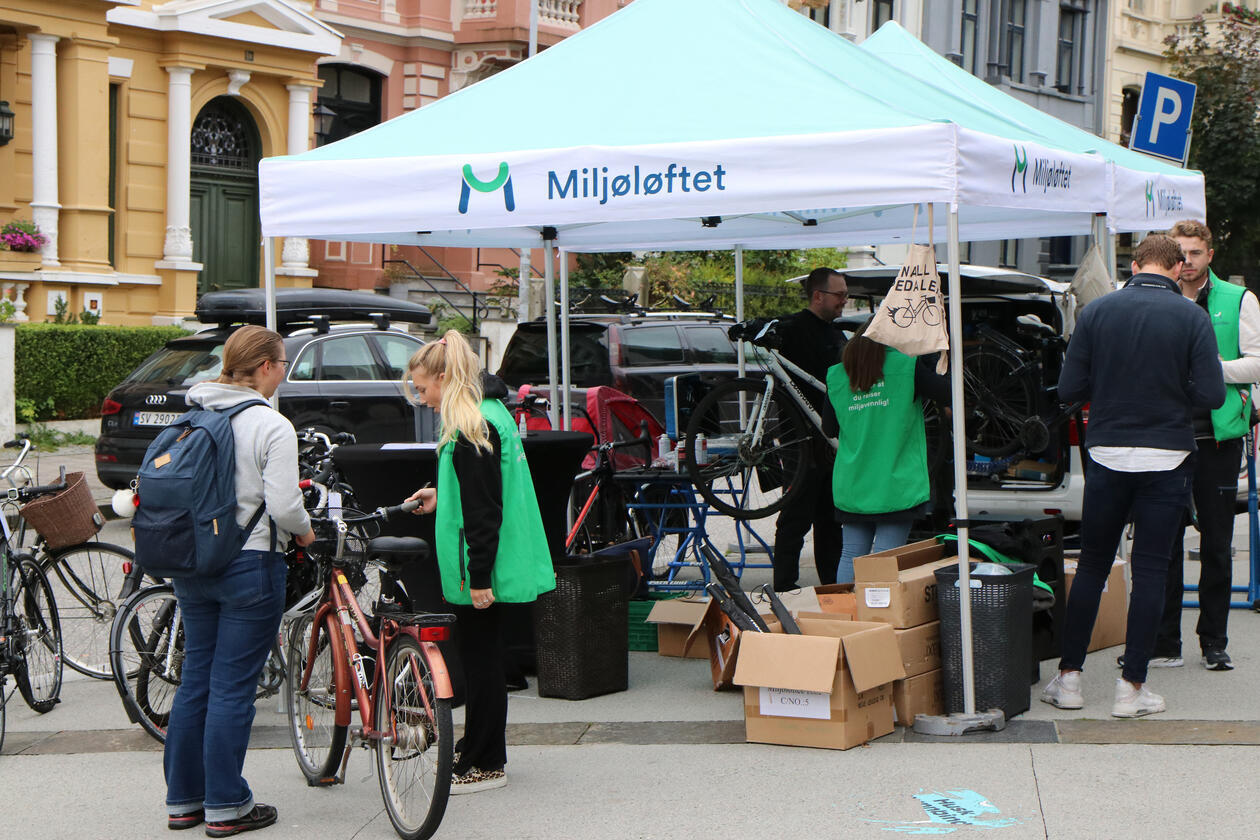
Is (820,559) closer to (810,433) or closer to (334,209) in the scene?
(810,433)

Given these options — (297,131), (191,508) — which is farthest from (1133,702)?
(297,131)

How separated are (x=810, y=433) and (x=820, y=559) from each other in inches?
33.4

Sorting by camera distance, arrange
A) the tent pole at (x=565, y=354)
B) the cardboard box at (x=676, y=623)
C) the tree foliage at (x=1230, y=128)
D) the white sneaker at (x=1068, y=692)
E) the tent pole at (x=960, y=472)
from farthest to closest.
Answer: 1. the tree foliage at (x=1230, y=128)
2. the tent pole at (x=565, y=354)
3. the cardboard box at (x=676, y=623)
4. the white sneaker at (x=1068, y=692)
5. the tent pole at (x=960, y=472)

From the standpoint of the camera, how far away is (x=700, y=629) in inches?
297

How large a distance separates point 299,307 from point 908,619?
941cm

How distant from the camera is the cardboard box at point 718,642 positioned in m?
6.59

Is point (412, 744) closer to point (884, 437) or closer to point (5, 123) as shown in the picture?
point (884, 437)

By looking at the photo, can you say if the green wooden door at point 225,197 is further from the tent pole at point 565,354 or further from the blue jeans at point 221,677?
the blue jeans at point 221,677

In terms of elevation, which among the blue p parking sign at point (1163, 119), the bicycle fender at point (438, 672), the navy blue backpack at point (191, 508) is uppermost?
the blue p parking sign at point (1163, 119)

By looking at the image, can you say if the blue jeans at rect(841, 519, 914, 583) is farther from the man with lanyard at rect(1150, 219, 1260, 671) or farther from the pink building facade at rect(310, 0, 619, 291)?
the pink building facade at rect(310, 0, 619, 291)

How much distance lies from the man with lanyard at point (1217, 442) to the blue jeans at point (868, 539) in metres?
1.25

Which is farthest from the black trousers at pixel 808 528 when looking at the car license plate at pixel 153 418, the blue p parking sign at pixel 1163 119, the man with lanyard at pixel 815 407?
the car license plate at pixel 153 418

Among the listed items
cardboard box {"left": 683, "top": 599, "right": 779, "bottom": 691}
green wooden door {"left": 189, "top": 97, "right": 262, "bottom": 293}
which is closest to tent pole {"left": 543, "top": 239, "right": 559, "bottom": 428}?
cardboard box {"left": 683, "top": 599, "right": 779, "bottom": 691}

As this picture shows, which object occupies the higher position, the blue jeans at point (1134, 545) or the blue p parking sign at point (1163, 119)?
the blue p parking sign at point (1163, 119)
